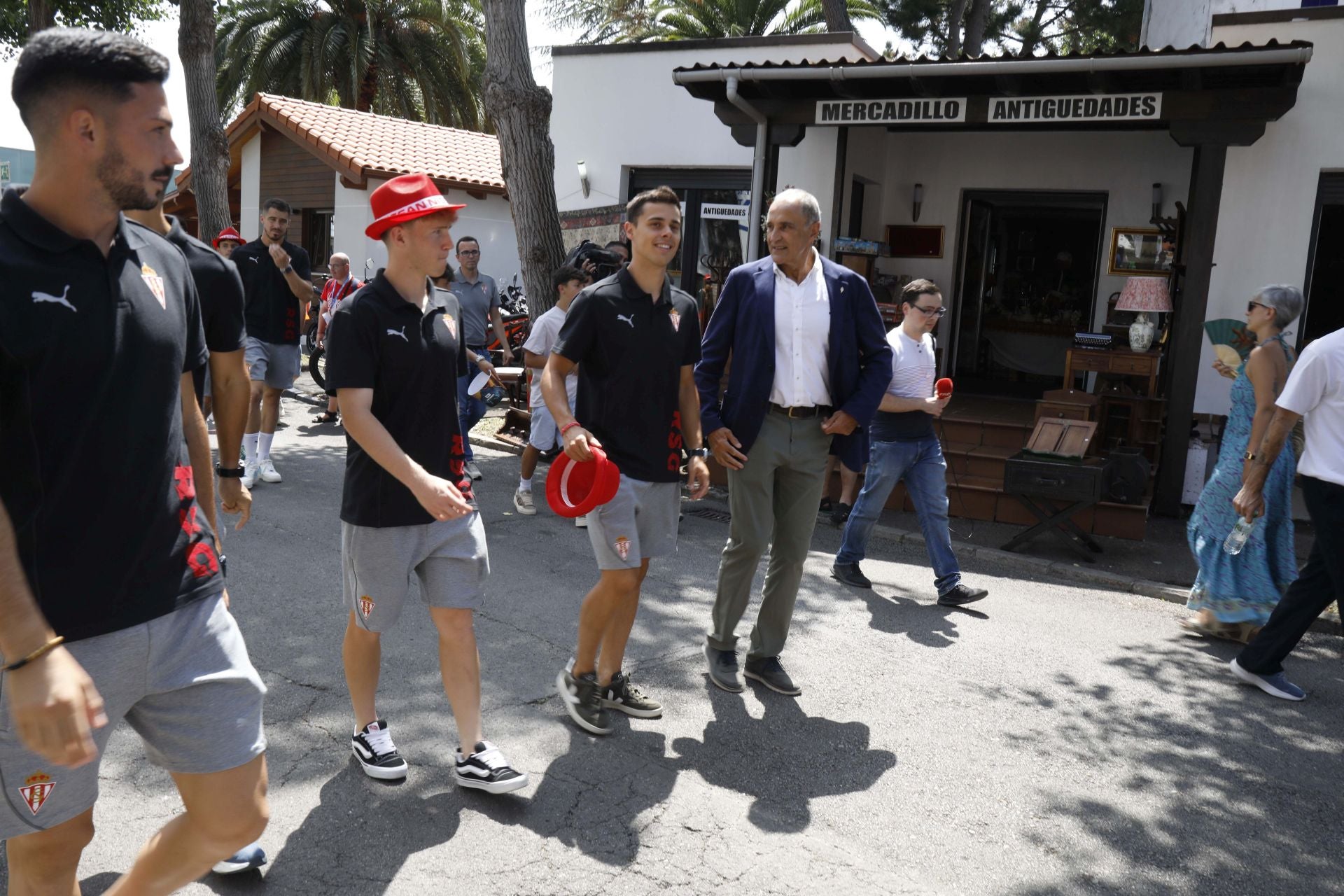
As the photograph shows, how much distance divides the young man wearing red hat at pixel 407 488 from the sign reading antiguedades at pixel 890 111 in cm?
713

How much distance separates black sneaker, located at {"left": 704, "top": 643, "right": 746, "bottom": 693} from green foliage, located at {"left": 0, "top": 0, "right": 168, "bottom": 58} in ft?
66.2

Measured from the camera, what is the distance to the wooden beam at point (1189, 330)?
9.08 m

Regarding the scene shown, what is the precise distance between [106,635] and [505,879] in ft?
4.78

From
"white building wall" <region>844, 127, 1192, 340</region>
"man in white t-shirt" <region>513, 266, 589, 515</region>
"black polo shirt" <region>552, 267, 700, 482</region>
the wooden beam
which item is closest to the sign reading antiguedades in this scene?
"white building wall" <region>844, 127, 1192, 340</region>

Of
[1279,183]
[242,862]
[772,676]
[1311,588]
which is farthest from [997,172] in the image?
[242,862]

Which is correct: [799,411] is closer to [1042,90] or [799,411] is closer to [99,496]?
[99,496]

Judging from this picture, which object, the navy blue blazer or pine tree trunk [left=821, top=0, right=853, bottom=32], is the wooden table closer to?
the navy blue blazer

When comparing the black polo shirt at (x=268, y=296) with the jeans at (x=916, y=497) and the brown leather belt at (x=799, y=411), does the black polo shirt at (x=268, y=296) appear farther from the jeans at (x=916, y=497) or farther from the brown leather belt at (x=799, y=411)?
the brown leather belt at (x=799, y=411)

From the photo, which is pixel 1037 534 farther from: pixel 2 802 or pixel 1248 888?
pixel 2 802

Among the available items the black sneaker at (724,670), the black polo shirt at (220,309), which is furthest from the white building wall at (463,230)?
the black polo shirt at (220,309)

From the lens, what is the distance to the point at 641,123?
12898 millimetres

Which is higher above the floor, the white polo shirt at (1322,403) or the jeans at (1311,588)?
the white polo shirt at (1322,403)

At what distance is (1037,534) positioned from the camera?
779cm

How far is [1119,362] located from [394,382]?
7861mm
